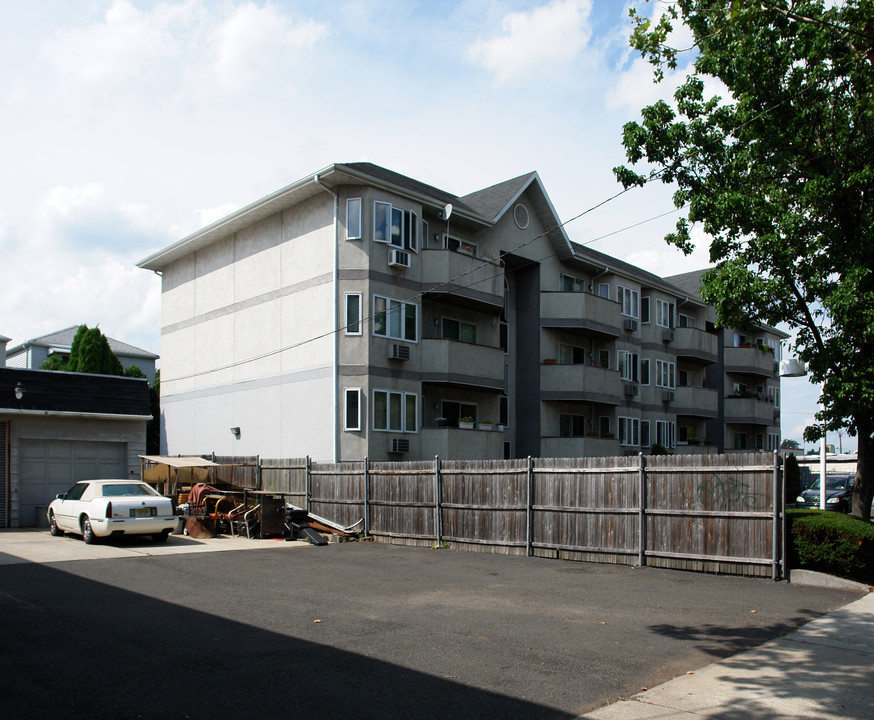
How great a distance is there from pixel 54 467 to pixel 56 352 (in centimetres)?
2447

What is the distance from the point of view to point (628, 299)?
37094mm

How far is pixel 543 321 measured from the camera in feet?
104

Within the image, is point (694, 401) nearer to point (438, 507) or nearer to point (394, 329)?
point (394, 329)

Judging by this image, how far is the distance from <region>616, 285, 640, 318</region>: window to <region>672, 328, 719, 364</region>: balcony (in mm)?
4554

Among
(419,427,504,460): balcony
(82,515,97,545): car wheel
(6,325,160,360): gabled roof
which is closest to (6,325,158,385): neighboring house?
(6,325,160,360): gabled roof

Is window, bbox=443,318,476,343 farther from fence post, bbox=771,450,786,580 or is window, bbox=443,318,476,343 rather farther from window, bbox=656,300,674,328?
fence post, bbox=771,450,786,580

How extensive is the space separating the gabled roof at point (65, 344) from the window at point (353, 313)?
988 inches

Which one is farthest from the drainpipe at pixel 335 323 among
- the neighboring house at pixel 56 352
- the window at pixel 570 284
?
the neighboring house at pixel 56 352

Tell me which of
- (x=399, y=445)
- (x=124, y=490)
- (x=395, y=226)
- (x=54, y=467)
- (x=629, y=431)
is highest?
(x=395, y=226)

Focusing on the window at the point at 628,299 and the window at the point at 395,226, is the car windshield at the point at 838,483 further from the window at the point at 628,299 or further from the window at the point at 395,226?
the window at the point at 395,226

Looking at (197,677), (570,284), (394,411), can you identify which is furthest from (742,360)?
(197,677)

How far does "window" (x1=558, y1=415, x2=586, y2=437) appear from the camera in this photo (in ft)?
105

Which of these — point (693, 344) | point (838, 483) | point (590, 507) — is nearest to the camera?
point (590, 507)

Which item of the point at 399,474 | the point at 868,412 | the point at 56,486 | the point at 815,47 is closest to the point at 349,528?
the point at 399,474
